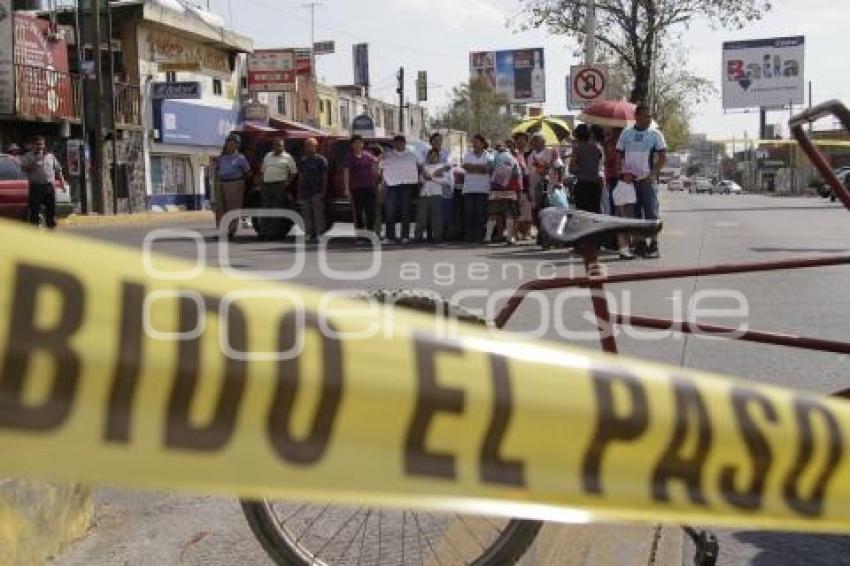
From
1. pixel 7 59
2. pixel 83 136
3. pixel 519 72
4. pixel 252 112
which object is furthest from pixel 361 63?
pixel 7 59

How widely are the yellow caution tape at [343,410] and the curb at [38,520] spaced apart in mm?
1874

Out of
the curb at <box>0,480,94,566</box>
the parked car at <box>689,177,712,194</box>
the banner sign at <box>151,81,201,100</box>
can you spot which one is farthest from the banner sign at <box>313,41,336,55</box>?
the curb at <box>0,480,94,566</box>

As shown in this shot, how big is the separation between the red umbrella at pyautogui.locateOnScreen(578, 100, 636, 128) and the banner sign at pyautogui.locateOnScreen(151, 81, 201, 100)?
68.3 ft

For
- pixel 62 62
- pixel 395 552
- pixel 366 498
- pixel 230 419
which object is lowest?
pixel 395 552

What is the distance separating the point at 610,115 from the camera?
13.6 meters

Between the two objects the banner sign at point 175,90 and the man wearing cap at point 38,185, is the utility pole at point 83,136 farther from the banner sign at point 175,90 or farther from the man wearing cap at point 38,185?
the man wearing cap at point 38,185

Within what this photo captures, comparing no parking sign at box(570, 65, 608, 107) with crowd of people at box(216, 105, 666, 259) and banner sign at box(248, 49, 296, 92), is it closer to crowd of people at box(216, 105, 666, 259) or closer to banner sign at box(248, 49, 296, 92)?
crowd of people at box(216, 105, 666, 259)

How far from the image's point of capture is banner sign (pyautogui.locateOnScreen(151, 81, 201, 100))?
31906 millimetres

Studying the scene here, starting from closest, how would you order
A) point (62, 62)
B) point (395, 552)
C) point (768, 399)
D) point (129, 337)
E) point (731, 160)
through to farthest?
point (129, 337) → point (768, 399) → point (395, 552) → point (62, 62) → point (731, 160)

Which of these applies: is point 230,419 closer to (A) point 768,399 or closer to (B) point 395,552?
(A) point 768,399

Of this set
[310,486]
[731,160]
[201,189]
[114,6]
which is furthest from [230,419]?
[731,160]

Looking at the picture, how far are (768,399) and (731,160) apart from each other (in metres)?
134

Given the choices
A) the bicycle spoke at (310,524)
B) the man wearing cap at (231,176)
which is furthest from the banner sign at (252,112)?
the bicycle spoke at (310,524)

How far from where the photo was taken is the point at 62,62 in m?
29.6
